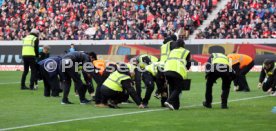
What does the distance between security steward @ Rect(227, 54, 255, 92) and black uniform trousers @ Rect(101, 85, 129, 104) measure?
693 centimetres

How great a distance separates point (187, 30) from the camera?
4338 cm

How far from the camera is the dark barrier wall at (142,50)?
39156mm

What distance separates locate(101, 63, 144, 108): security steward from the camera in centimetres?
1900

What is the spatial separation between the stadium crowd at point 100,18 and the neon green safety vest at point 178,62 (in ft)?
80.0

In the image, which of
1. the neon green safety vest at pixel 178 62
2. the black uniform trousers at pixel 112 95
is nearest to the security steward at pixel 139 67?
the black uniform trousers at pixel 112 95

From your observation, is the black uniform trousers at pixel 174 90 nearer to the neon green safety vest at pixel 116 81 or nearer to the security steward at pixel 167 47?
the neon green safety vest at pixel 116 81

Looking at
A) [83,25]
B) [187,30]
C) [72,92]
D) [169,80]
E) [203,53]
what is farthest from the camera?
[83,25]

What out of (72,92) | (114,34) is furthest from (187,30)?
(72,92)

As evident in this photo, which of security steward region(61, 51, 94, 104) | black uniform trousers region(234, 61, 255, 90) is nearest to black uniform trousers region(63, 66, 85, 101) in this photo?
security steward region(61, 51, 94, 104)

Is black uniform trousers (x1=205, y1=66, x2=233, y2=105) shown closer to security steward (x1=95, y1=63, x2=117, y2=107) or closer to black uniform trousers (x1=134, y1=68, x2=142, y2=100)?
black uniform trousers (x1=134, y1=68, x2=142, y2=100)

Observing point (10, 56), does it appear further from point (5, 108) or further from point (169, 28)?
point (5, 108)

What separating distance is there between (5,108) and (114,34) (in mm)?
25828

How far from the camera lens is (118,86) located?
754 inches

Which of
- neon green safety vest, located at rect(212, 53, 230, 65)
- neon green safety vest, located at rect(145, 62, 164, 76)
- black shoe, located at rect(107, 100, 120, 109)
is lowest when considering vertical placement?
black shoe, located at rect(107, 100, 120, 109)
